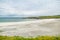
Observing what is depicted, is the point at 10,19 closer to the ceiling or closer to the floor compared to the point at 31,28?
closer to the ceiling

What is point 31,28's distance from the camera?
6.28 ft

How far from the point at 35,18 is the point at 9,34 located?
0.48 m

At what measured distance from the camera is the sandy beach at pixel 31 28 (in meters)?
1.82

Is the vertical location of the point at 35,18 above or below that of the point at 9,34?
above

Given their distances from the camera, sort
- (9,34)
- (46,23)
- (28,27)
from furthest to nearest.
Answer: (46,23) → (28,27) → (9,34)

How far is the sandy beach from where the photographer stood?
71.5 inches

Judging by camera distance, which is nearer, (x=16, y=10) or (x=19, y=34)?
(x=19, y=34)

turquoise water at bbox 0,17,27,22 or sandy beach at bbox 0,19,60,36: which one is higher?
turquoise water at bbox 0,17,27,22

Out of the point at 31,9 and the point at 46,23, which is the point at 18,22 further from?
the point at 46,23

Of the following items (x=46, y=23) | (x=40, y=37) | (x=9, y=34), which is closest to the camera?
(x=40, y=37)

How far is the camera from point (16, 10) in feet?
6.37

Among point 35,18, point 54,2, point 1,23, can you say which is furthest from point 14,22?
point 54,2

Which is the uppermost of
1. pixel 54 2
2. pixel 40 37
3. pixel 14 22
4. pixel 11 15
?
pixel 54 2

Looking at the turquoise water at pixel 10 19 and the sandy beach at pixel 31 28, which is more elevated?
the turquoise water at pixel 10 19
